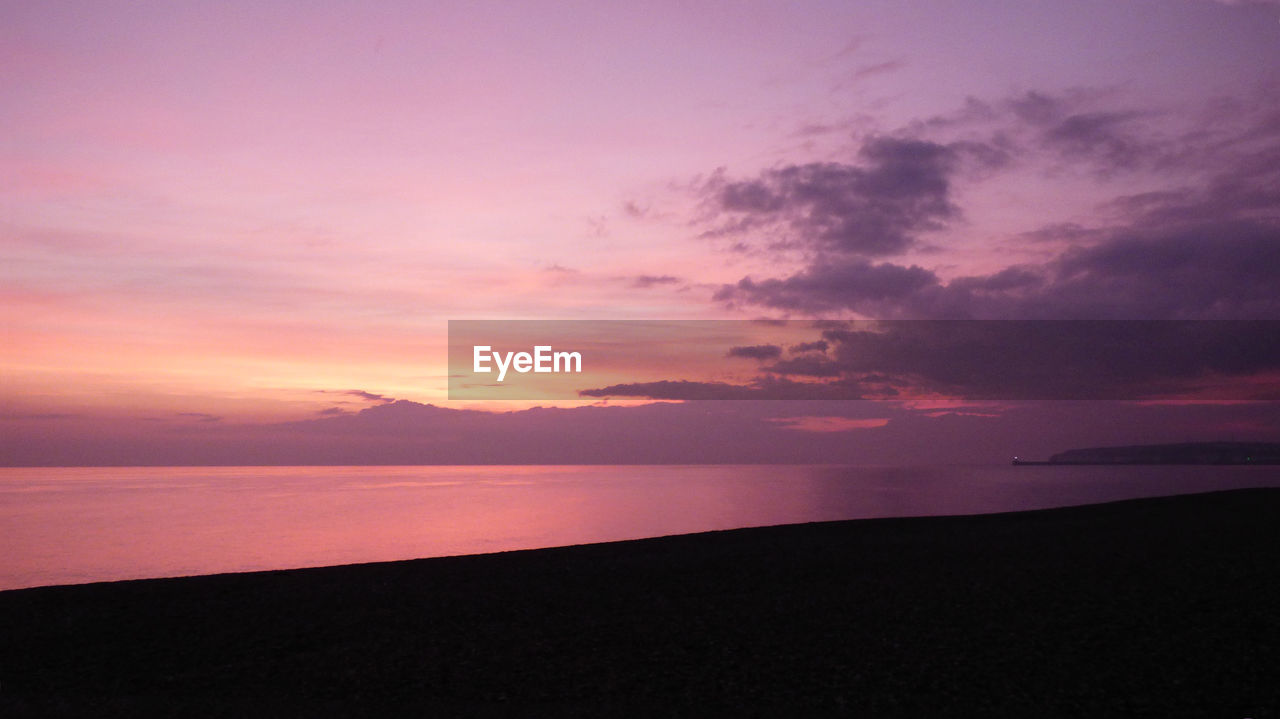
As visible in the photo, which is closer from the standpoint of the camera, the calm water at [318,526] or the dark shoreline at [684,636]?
the dark shoreline at [684,636]

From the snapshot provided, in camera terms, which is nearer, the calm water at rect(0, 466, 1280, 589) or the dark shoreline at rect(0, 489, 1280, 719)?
the dark shoreline at rect(0, 489, 1280, 719)

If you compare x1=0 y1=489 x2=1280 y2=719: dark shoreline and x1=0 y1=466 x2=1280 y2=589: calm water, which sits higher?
x1=0 y1=489 x2=1280 y2=719: dark shoreline

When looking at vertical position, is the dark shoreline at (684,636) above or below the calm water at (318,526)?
above

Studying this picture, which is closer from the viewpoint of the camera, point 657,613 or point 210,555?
point 657,613

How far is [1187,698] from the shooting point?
11.4 meters

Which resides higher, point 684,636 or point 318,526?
point 684,636

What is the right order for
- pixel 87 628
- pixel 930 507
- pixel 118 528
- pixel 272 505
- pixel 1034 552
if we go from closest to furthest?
pixel 87 628 → pixel 1034 552 → pixel 118 528 → pixel 930 507 → pixel 272 505

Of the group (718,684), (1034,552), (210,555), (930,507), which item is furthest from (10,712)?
(930,507)

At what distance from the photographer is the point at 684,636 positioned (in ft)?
50.4

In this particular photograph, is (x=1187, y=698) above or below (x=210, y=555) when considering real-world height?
above

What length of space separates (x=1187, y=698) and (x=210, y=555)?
49.4m

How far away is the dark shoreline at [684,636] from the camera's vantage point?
11.9 metres

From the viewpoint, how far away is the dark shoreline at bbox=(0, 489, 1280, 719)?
470 inches

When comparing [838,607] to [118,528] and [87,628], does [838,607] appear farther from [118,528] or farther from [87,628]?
[118,528]
